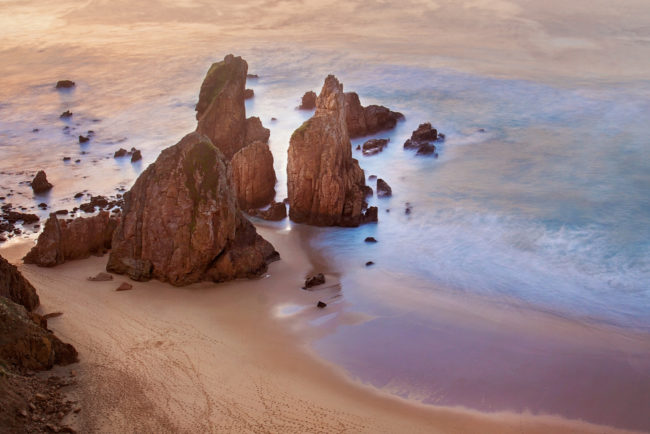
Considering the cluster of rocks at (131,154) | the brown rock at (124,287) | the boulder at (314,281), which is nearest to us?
the brown rock at (124,287)

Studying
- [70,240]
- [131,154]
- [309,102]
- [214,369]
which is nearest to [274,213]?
[70,240]

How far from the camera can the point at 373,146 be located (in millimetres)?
28562

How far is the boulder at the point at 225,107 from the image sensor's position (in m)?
25.3

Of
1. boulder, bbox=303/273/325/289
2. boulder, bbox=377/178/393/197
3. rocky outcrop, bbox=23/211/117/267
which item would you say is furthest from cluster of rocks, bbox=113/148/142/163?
boulder, bbox=303/273/325/289

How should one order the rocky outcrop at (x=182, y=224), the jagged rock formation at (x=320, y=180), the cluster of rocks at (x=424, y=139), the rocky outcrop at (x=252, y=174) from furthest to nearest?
the cluster of rocks at (x=424, y=139)
the rocky outcrop at (x=252, y=174)
the jagged rock formation at (x=320, y=180)
the rocky outcrop at (x=182, y=224)

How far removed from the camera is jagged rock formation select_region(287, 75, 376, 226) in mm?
21188

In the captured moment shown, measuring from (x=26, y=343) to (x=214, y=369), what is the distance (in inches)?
132

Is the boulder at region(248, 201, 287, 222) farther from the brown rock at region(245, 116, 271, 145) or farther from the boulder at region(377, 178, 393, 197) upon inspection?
the brown rock at region(245, 116, 271, 145)

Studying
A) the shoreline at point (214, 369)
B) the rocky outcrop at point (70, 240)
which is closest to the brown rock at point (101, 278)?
the shoreline at point (214, 369)

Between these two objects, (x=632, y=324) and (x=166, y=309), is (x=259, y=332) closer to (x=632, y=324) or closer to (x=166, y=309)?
(x=166, y=309)

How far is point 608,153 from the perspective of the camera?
2870 cm

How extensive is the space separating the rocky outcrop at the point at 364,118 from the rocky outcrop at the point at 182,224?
44.4ft

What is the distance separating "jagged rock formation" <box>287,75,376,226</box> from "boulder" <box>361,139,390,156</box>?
6495mm

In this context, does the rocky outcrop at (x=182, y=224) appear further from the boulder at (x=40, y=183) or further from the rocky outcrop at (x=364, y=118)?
the rocky outcrop at (x=364, y=118)
